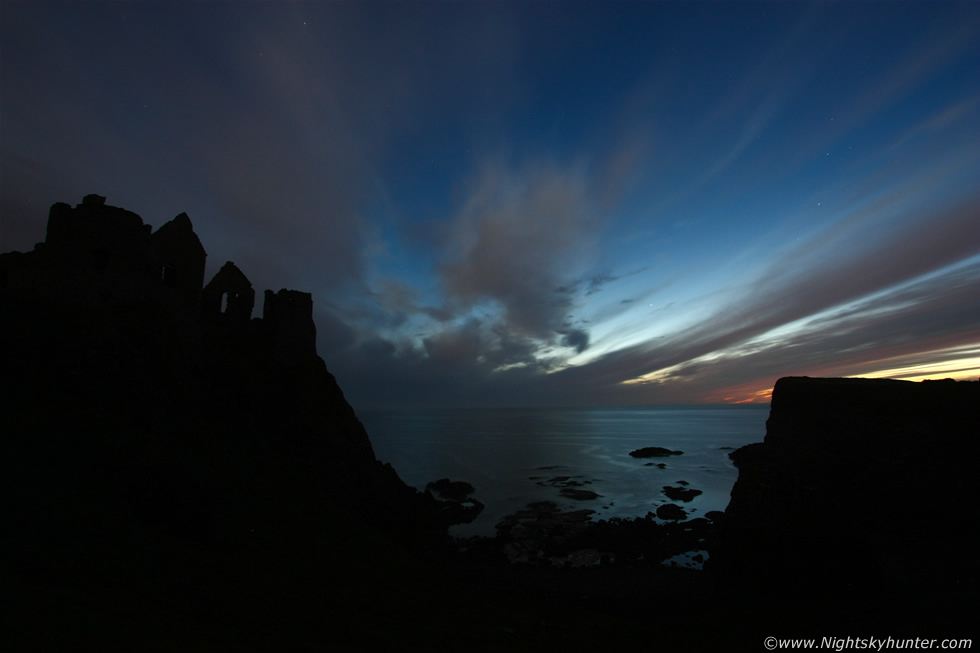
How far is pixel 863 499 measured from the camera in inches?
1232

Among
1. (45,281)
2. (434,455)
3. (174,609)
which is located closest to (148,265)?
(45,281)

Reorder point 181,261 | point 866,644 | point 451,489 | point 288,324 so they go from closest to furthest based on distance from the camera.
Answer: point 866,644, point 181,261, point 288,324, point 451,489

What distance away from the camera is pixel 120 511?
550 inches

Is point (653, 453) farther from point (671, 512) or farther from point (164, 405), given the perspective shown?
point (164, 405)

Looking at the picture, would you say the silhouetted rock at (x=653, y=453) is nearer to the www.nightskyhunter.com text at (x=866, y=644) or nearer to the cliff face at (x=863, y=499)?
the cliff face at (x=863, y=499)

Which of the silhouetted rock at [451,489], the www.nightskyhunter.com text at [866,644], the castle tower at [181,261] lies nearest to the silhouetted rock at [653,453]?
the silhouetted rock at [451,489]

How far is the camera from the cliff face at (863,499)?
2203cm

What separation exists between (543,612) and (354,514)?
15.7 meters

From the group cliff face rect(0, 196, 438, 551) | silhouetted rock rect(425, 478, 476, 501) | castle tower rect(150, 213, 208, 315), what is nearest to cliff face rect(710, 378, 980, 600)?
cliff face rect(0, 196, 438, 551)

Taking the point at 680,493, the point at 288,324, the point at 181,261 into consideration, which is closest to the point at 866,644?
the point at 288,324

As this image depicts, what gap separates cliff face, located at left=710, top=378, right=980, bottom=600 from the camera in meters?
22.0

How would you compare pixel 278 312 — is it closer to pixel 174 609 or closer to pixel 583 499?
pixel 174 609

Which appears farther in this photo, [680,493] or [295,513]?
[680,493]

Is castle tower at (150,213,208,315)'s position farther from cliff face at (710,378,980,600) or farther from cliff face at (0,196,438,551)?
cliff face at (710,378,980,600)
